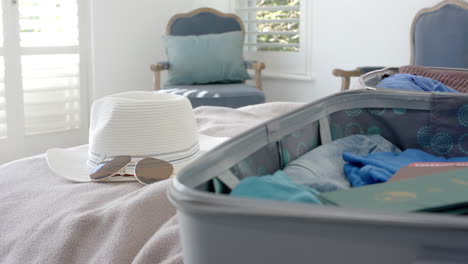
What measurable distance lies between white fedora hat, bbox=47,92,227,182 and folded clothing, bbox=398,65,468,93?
2.84ft

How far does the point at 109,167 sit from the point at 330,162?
1.94ft

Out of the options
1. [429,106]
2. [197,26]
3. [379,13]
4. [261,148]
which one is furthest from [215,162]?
[197,26]

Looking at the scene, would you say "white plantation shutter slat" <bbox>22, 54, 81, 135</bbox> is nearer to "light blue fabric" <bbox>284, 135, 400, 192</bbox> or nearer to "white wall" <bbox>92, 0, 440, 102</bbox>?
"white wall" <bbox>92, 0, 440, 102</bbox>

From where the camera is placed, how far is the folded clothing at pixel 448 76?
182 cm

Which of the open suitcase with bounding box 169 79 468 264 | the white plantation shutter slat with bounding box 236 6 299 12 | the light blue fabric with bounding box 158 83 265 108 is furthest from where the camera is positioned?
the white plantation shutter slat with bounding box 236 6 299 12

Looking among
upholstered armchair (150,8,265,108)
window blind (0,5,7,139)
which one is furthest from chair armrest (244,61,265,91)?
window blind (0,5,7,139)

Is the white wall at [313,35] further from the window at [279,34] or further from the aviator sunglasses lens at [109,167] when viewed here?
the aviator sunglasses lens at [109,167]

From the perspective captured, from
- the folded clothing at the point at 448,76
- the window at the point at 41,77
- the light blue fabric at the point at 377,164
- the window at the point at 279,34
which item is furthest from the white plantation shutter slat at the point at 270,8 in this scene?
the light blue fabric at the point at 377,164

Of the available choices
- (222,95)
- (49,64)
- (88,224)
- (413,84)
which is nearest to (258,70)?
(222,95)

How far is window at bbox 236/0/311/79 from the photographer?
4.30 meters

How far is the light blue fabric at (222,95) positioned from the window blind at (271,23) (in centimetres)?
85

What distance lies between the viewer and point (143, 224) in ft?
3.74

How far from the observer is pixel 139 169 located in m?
1.36

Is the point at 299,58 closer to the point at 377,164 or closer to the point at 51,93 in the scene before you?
the point at 51,93
